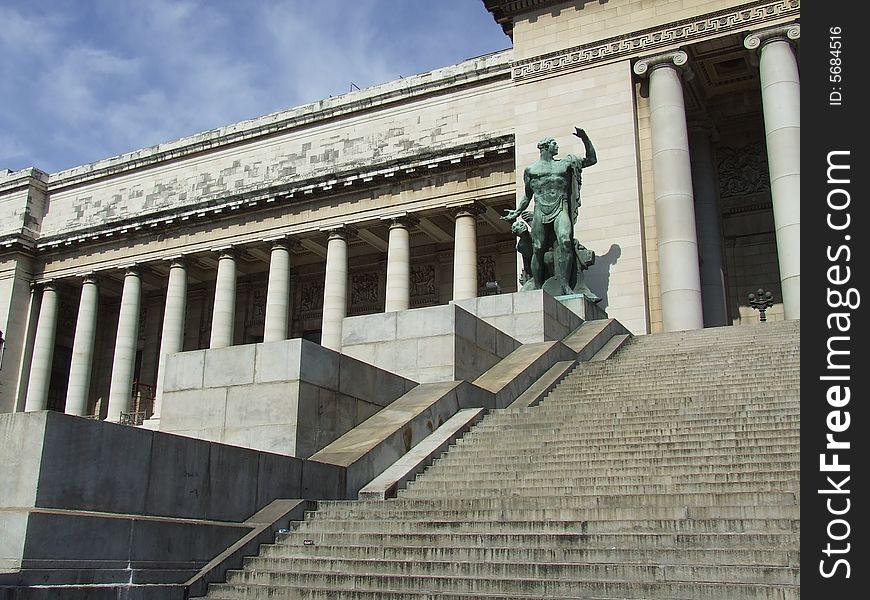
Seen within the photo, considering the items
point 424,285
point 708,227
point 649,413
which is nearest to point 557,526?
point 649,413

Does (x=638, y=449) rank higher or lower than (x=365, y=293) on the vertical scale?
lower

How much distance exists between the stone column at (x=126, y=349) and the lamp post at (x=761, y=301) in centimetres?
2516

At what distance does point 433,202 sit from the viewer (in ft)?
109

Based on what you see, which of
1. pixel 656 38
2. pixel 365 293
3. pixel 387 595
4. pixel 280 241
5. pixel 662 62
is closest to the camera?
pixel 387 595

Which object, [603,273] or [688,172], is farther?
[688,172]

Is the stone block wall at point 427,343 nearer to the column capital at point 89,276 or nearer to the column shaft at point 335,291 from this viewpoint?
the column shaft at point 335,291

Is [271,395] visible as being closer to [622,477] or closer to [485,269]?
[622,477]

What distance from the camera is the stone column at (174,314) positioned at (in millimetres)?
37281

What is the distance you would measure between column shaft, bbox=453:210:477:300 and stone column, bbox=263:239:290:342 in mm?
7542

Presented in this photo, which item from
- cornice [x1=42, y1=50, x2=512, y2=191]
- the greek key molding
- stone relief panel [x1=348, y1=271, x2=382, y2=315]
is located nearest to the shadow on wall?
the greek key molding

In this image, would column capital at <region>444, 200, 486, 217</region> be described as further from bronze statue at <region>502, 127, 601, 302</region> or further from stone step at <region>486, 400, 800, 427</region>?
stone step at <region>486, 400, 800, 427</region>

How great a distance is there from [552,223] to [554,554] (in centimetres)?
1342
